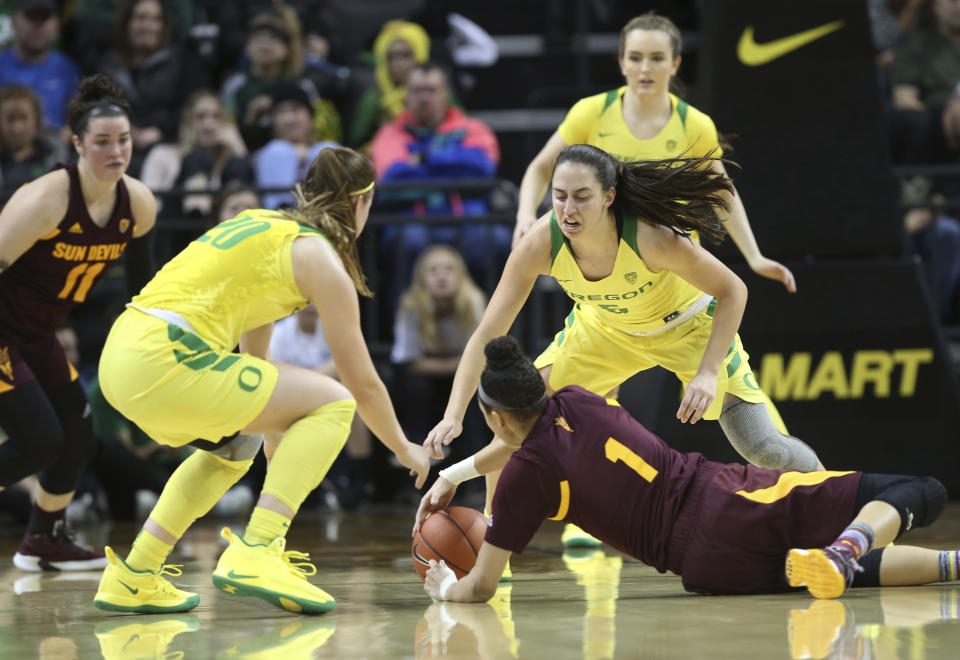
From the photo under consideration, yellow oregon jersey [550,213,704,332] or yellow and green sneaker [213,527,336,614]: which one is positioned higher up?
yellow oregon jersey [550,213,704,332]

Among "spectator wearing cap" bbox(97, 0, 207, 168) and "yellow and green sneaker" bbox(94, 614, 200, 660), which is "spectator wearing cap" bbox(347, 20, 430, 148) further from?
"yellow and green sneaker" bbox(94, 614, 200, 660)

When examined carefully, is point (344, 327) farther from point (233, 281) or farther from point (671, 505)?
point (671, 505)

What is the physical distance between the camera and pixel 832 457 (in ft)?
24.6

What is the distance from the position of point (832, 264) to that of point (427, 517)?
3.74m

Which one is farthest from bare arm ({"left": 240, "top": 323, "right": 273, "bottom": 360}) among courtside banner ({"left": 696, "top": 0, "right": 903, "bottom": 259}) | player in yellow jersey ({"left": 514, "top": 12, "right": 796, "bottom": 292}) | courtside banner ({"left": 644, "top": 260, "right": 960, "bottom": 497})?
courtside banner ({"left": 696, "top": 0, "right": 903, "bottom": 259})

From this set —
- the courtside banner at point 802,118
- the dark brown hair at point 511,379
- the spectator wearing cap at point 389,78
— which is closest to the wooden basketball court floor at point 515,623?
the dark brown hair at point 511,379

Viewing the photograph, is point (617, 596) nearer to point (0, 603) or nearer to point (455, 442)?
point (0, 603)

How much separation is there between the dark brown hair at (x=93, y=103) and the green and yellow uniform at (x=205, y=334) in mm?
1213

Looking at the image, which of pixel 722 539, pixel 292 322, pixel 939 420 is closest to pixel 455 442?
pixel 292 322

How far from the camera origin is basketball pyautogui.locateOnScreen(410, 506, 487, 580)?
466 centimetres

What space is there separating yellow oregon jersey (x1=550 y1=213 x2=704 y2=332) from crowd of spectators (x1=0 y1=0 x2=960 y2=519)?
133 inches

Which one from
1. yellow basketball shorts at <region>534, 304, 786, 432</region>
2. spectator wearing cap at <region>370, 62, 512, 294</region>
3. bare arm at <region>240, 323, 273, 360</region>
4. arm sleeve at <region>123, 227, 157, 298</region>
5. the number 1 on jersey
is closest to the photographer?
the number 1 on jersey

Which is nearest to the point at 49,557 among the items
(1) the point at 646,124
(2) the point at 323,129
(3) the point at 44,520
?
(3) the point at 44,520

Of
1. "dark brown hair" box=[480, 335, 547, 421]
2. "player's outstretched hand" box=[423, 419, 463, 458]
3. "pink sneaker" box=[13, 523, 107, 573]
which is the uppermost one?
"dark brown hair" box=[480, 335, 547, 421]
